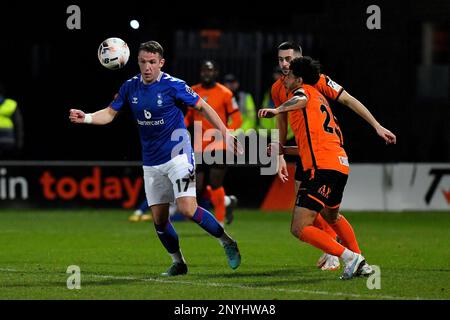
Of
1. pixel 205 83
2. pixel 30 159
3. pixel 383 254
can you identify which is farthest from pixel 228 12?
pixel 383 254

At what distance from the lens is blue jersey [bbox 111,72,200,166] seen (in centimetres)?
1038

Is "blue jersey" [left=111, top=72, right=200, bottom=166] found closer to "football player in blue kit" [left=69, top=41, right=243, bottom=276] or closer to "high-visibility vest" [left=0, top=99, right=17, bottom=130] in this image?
"football player in blue kit" [left=69, top=41, right=243, bottom=276]

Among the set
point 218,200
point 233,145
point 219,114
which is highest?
point 233,145

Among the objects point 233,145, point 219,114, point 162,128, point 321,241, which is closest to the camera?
point 321,241

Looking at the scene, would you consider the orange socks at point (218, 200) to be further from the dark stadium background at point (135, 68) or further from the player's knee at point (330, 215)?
the player's knee at point (330, 215)

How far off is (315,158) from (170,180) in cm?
133

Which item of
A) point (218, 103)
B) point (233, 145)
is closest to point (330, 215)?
point (233, 145)

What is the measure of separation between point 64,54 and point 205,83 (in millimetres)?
6498

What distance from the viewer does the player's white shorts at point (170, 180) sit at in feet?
34.0

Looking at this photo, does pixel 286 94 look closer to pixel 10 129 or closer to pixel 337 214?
pixel 337 214

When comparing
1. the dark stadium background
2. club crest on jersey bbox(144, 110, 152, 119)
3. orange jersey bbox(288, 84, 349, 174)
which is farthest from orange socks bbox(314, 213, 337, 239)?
the dark stadium background

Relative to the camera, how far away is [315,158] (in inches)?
402

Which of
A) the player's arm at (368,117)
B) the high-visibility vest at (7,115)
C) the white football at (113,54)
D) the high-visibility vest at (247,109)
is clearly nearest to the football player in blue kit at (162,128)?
the white football at (113,54)

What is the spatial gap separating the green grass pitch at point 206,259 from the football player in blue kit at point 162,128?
72 cm
